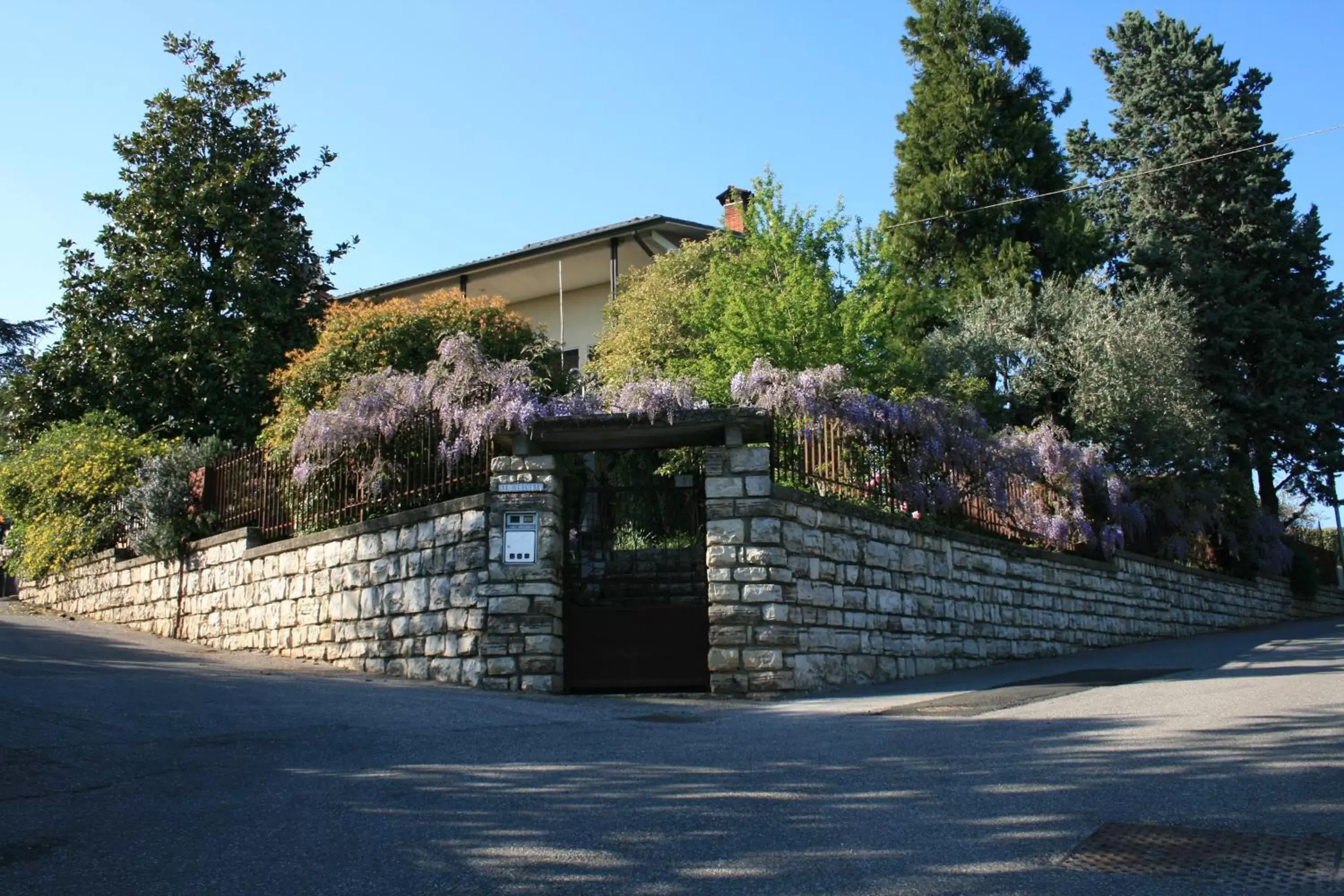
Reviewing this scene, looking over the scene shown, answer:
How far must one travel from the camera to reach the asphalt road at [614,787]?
440cm

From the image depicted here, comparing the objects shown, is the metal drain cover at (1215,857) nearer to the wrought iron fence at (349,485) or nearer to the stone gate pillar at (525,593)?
the stone gate pillar at (525,593)

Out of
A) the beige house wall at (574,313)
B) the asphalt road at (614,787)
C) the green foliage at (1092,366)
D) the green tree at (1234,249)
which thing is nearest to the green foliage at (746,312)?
the green foliage at (1092,366)

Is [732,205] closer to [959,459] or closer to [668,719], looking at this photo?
[959,459]

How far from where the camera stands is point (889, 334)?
752 inches

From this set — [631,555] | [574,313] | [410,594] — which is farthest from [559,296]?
[410,594]

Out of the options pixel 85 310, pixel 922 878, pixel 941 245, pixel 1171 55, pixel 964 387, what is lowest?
pixel 922 878

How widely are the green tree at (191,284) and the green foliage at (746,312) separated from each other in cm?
634

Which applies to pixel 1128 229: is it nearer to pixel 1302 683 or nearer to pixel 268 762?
pixel 1302 683

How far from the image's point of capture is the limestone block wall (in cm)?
1130

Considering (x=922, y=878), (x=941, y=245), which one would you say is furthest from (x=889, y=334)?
(x=922, y=878)

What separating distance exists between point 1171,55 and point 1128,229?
17.8ft

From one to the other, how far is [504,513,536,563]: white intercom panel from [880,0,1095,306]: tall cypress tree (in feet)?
48.0

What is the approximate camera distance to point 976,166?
24.1 m

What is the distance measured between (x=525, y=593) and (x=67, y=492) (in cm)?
942
